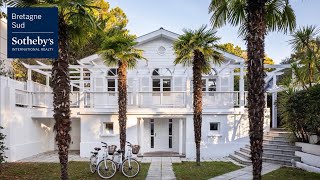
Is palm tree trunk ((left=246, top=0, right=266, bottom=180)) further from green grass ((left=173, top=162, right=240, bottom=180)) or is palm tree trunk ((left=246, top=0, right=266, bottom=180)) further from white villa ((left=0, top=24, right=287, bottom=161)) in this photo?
white villa ((left=0, top=24, right=287, bottom=161))

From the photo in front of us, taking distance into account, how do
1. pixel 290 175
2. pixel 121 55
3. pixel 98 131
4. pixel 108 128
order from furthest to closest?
pixel 108 128
pixel 98 131
pixel 121 55
pixel 290 175

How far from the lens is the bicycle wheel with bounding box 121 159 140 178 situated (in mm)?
12039

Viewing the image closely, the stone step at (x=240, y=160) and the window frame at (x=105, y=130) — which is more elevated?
the window frame at (x=105, y=130)

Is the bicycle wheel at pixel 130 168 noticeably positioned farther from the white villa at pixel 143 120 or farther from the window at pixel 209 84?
the window at pixel 209 84

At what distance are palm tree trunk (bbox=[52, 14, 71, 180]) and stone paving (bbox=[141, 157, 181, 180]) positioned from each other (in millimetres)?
3953

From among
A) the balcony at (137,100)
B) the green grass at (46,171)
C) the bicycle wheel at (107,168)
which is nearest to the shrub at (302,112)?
the balcony at (137,100)

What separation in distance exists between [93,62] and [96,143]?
17.4 feet

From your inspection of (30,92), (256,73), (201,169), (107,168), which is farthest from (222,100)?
(256,73)

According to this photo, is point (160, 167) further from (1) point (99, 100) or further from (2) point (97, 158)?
(1) point (99, 100)

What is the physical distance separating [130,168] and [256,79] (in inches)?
254

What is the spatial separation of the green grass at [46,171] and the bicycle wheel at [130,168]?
0.18 meters

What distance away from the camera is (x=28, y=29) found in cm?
825

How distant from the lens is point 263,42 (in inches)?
297

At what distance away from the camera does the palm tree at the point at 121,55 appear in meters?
13.8
